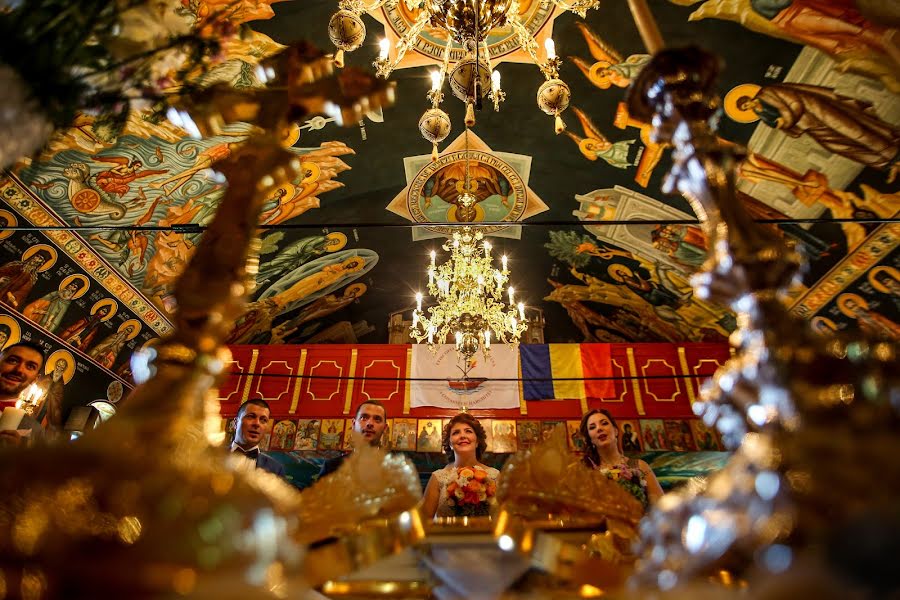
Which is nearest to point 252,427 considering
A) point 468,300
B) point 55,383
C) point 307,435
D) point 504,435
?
point 468,300

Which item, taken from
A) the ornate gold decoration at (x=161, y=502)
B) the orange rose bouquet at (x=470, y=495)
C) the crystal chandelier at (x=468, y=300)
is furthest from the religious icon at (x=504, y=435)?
the ornate gold decoration at (x=161, y=502)

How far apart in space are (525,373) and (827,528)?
10.5 metres

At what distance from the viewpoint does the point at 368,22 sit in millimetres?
6383

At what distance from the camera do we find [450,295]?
8.02 metres

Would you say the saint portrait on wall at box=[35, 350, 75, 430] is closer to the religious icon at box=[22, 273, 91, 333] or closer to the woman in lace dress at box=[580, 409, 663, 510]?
the religious icon at box=[22, 273, 91, 333]

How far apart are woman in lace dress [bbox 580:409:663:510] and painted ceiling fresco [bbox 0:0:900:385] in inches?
77.6

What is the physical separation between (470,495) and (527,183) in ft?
21.7

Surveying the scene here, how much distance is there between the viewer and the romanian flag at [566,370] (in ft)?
→ 34.7

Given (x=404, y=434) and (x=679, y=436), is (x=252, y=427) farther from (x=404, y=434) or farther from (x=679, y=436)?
(x=679, y=436)

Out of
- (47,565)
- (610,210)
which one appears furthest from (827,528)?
(610,210)

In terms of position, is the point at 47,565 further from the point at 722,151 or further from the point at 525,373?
the point at 525,373

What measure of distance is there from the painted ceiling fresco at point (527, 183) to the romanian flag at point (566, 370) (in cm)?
167

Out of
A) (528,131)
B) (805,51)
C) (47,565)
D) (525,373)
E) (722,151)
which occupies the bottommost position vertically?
(47,565)

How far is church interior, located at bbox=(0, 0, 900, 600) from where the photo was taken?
48 cm
